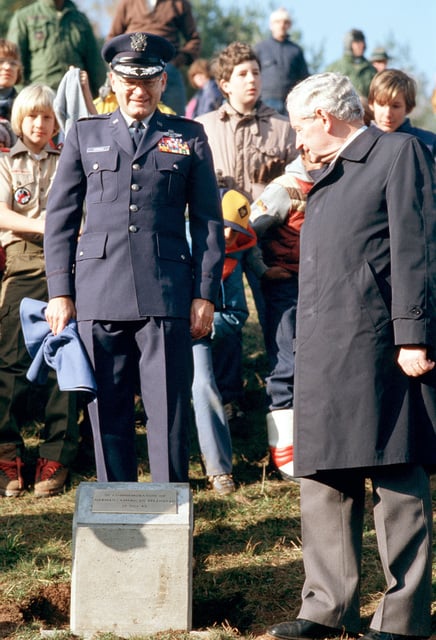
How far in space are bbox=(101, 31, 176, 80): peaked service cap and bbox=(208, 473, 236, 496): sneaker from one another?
7.84ft

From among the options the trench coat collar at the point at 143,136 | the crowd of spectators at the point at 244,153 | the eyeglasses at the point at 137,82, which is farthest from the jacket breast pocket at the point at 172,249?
the crowd of spectators at the point at 244,153

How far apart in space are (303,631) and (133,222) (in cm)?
189

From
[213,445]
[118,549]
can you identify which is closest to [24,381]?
[213,445]

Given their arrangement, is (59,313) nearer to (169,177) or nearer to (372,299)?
(169,177)

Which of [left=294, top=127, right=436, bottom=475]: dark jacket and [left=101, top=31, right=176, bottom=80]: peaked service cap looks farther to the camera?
[left=101, top=31, right=176, bottom=80]: peaked service cap

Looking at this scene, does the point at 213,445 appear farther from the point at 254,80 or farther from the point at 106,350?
the point at 254,80

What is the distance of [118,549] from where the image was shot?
4.09 meters

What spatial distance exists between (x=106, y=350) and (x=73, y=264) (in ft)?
1.58

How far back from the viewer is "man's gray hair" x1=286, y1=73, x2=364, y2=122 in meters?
4.00

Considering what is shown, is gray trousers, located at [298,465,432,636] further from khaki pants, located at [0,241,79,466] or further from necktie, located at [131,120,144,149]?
khaki pants, located at [0,241,79,466]

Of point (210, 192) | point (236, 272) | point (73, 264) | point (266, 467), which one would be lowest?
point (266, 467)

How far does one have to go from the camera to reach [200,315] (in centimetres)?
473

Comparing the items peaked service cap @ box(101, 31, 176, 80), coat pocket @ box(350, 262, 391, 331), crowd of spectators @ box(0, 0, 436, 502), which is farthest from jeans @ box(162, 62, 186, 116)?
coat pocket @ box(350, 262, 391, 331)

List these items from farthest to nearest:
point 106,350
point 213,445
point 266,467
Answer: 1. point 266,467
2. point 213,445
3. point 106,350
